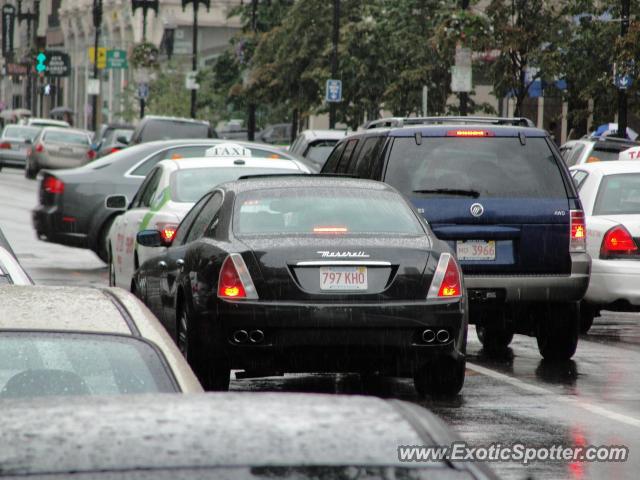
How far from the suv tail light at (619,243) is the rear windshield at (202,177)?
9.28ft

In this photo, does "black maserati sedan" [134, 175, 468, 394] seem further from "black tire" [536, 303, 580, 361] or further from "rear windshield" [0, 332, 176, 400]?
"rear windshield" [0, 332, 176, 400]

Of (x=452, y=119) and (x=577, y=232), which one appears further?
(x=452, y=119)

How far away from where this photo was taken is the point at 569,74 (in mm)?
35156

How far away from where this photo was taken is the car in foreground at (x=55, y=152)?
4912 cm

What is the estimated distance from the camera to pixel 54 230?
21.6 m

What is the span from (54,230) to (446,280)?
12.3 meters

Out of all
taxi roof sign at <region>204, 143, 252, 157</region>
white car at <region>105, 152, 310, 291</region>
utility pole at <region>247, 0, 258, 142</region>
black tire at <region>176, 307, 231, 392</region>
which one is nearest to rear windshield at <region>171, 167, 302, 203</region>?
white car at <region>105, 152, 310, 291</region>

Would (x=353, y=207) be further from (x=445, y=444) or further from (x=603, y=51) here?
(x=603, y=51)

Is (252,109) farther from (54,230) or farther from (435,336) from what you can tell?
(435,336)

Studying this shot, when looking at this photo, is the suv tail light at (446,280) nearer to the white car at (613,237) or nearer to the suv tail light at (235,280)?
the suv tail light at (235,280)

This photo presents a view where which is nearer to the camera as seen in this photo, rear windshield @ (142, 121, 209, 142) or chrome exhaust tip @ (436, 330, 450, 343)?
chrome exhaust tip @ (436, 330, 450, 343)

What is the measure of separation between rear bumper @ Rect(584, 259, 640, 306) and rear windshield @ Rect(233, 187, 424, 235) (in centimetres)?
440

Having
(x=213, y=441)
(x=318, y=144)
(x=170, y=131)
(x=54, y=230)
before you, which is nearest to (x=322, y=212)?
(x=213, y=441)

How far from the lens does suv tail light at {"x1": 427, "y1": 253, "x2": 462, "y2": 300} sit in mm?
9992
